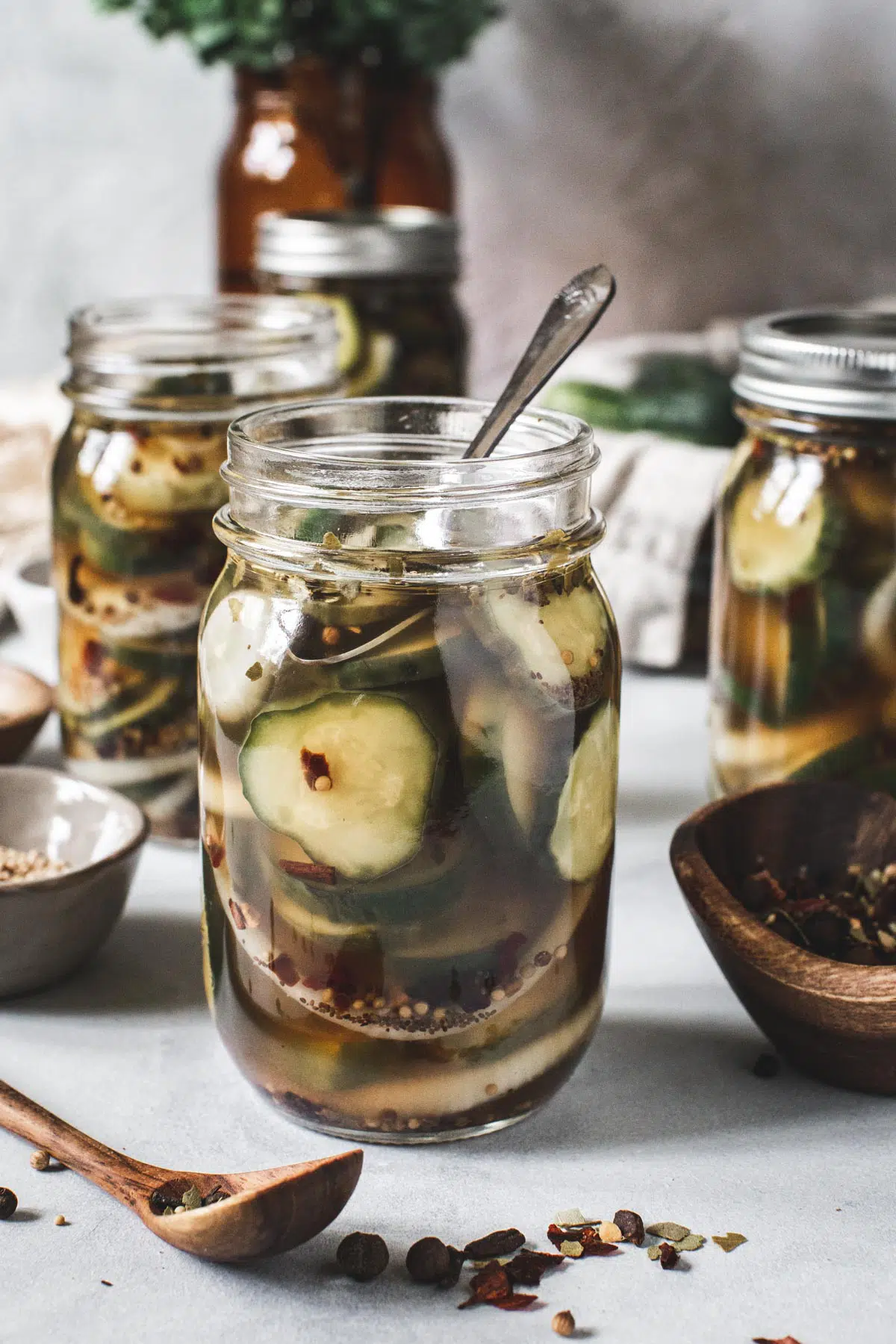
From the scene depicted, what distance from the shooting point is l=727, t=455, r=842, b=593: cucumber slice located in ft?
2.83

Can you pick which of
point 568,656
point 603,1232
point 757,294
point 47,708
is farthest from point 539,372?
point 757,294

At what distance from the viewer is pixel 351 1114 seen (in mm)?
655

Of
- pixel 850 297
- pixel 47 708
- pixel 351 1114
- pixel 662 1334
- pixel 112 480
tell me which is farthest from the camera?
pixel 850 297

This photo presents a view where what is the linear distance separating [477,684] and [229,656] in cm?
12

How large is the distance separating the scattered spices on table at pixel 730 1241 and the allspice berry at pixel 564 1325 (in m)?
0.08

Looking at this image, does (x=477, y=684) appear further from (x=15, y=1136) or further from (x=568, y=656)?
(x=15, y=1136)

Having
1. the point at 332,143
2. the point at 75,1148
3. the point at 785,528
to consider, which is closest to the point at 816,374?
the point at 785,528

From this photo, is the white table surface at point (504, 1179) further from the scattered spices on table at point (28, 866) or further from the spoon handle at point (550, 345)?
the spoon handle at point (550, 345)

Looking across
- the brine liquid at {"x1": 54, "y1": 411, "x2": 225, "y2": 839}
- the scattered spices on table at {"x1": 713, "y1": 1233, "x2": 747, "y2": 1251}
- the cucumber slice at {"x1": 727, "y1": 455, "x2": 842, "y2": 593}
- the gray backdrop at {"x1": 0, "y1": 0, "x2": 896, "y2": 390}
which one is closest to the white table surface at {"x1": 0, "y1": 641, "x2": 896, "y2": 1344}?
the scattered spices on table at {"x1": 713, "y1": 1233, "x2": 747, "y2": 1251}

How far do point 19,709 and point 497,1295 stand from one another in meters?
0.58

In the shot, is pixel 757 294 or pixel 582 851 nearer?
pixel 582 851

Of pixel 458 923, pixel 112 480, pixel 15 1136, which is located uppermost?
pixel 112 480

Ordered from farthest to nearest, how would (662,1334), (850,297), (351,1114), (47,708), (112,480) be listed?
(850,297), (47,708), (112,480), (351,1114), (662,1334)

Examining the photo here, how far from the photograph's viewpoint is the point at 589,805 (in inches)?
26.1
